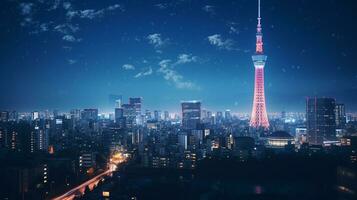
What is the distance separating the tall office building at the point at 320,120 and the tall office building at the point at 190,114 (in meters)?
3.59

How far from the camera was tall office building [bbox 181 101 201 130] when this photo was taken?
12.8 m

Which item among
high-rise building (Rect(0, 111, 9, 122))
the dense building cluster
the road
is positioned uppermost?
high-rise building (Rect(0, 111, 9, 122))

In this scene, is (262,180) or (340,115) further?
(340,115)

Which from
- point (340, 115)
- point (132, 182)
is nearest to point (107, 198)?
point (132, 182)

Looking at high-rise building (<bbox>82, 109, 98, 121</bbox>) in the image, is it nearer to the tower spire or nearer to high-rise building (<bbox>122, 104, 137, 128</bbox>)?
high-rise building (<bbox>122, 104, 137, 128</bbox>)

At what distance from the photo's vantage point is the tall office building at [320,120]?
997 cm

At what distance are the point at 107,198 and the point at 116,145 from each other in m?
4.70

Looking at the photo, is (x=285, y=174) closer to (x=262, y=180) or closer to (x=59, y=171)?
(x=262, y=180)

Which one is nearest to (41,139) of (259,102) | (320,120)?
(259,102)

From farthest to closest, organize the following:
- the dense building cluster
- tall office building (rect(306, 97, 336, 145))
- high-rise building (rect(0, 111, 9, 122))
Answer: tall office building (rect(306, 97, 336, 145)) < high-rise building (rect(0, 111, 9, 122)) < the dense building cluster

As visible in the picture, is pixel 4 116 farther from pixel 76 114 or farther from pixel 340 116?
pixel 340 116

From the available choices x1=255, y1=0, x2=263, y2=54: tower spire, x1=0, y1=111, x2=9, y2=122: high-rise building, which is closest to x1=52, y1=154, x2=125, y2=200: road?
x1=0, y1=111, x2=9, y2=122: high-rise building

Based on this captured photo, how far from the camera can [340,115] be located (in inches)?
383

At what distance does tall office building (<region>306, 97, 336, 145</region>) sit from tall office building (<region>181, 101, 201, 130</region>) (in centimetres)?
359
